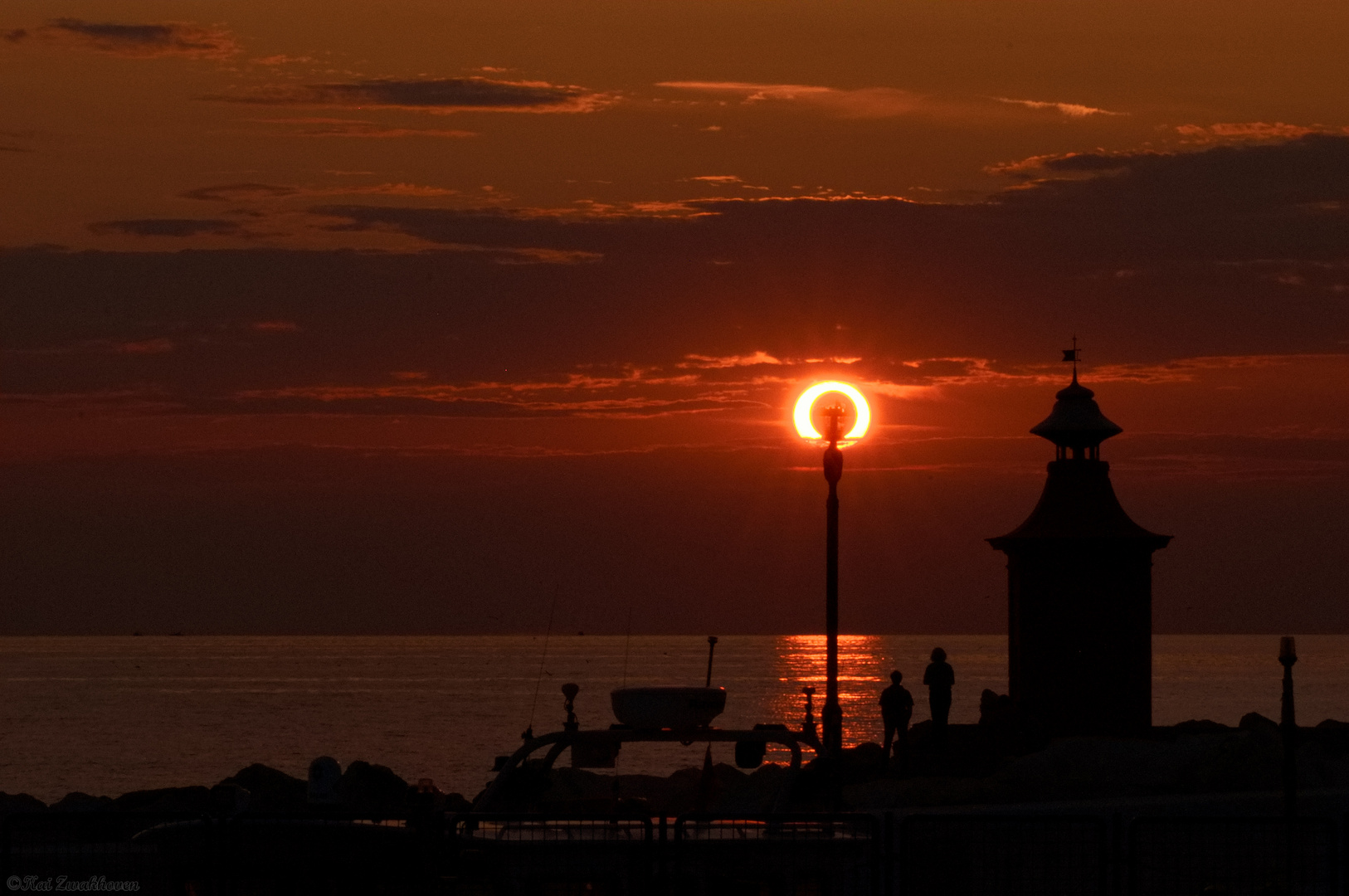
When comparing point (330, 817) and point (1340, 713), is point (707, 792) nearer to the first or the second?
point (330, 817)

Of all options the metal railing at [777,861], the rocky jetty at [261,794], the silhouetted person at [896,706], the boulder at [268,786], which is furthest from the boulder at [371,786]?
the metal railing at [777,861]

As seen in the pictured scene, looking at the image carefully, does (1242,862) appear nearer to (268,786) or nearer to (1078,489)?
(1078,489)

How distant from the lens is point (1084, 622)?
42969 mm

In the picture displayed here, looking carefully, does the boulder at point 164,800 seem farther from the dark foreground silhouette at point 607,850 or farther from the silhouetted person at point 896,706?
the dark foreground silhouette at point 607,850

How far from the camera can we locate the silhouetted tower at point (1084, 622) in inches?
1688

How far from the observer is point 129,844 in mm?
14641

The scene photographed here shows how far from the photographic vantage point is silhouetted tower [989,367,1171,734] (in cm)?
4288

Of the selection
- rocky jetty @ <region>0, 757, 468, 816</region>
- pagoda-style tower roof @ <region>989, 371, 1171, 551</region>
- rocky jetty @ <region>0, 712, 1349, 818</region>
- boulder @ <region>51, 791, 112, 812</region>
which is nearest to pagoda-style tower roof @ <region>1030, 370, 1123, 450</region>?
pagoda-style tower roof @ <region>989, 371, 1171, 551</region>

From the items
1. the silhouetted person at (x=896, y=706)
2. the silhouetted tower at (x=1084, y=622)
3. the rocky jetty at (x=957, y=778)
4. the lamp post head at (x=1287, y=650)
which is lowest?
the lamp post head at (x=1287, y=650)

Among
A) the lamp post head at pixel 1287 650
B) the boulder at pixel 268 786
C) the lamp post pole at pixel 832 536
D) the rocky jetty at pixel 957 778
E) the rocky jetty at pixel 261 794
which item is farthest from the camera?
the boulder at pixel 268 786

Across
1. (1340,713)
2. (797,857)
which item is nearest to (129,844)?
(797,857)

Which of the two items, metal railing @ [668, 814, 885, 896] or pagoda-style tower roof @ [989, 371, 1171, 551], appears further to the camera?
pagoda-style tower roof @ [989, 371, 1171, 551]

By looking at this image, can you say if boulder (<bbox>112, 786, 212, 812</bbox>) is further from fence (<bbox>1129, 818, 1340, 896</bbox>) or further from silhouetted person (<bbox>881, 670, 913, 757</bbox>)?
fence (<bbox>1129, 818, 1340, 896</bbox>)

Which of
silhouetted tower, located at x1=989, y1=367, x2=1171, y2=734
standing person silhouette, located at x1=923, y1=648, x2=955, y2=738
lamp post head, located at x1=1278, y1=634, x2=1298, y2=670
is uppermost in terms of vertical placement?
silhouetted tower, located at x1=989, y1=367, x2=1171, y2=734
